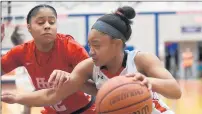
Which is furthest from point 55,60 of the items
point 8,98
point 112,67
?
point 112,67

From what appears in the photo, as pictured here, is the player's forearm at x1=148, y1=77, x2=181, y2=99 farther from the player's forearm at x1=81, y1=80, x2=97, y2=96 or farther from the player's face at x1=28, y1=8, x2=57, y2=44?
the player's face at x1=28, y1=8, x2=57, y2=44

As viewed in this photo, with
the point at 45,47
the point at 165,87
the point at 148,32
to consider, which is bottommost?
the point at 148,32

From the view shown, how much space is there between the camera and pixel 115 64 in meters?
2.49

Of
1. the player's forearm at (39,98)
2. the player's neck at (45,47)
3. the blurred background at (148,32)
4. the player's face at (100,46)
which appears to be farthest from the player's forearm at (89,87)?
the blurred background at (148,32)

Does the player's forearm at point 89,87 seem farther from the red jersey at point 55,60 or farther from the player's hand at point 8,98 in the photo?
the player's hand at point 8,98

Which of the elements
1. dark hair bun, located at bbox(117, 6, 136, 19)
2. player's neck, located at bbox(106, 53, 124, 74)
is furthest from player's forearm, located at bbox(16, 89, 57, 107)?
dark hair bun, located at bbox(117, 6, 136, 19)

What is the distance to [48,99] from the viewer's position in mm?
2625

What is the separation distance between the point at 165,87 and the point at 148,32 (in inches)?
332

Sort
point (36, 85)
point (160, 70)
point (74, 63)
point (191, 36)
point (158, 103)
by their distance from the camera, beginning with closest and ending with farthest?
point (160, 70)
point (158, 103)
point (74, 63)
point (36, 85)
point (191, 36)

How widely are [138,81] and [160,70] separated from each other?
262 mm

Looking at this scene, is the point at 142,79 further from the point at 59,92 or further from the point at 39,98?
the point at 39,98

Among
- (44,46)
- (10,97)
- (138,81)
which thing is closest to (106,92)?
(138,81)

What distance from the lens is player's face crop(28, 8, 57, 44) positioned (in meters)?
2.89

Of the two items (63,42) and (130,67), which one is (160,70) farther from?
(63,42)
